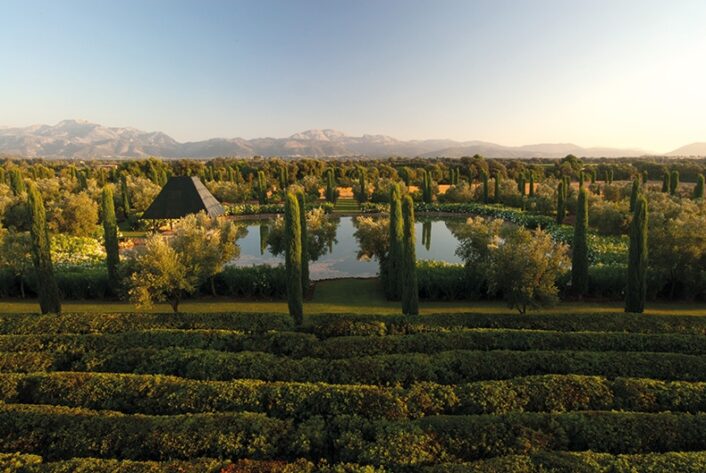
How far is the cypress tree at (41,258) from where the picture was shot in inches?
718

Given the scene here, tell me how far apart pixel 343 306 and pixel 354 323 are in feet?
15.8

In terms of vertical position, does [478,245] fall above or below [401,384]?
above

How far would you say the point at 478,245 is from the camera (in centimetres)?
2122

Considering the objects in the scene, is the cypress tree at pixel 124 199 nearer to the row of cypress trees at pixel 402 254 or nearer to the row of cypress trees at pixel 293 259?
the row of cypress trees at pixel 293 259

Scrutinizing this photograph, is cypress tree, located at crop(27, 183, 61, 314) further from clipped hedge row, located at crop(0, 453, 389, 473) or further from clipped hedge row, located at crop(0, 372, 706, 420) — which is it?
clipped hedge row, located at crop(0, 453, 389, 473)

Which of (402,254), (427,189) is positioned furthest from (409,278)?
(427,189)

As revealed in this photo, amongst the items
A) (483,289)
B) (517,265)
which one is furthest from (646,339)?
(483,289)

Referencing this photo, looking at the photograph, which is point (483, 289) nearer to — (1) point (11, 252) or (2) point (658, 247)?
(2) point (658, 247)

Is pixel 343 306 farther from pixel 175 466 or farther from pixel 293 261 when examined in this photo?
pixel 175 466

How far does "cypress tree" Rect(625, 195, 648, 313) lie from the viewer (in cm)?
1830

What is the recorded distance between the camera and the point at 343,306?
19750 millimetres

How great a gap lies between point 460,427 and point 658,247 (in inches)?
667

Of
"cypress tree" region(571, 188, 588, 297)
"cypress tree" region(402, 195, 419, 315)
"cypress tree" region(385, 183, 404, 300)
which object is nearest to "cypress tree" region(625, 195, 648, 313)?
"cypress tree" region(571, 188, 588, 297)

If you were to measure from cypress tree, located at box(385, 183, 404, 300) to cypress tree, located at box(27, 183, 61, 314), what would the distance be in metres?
15.4
